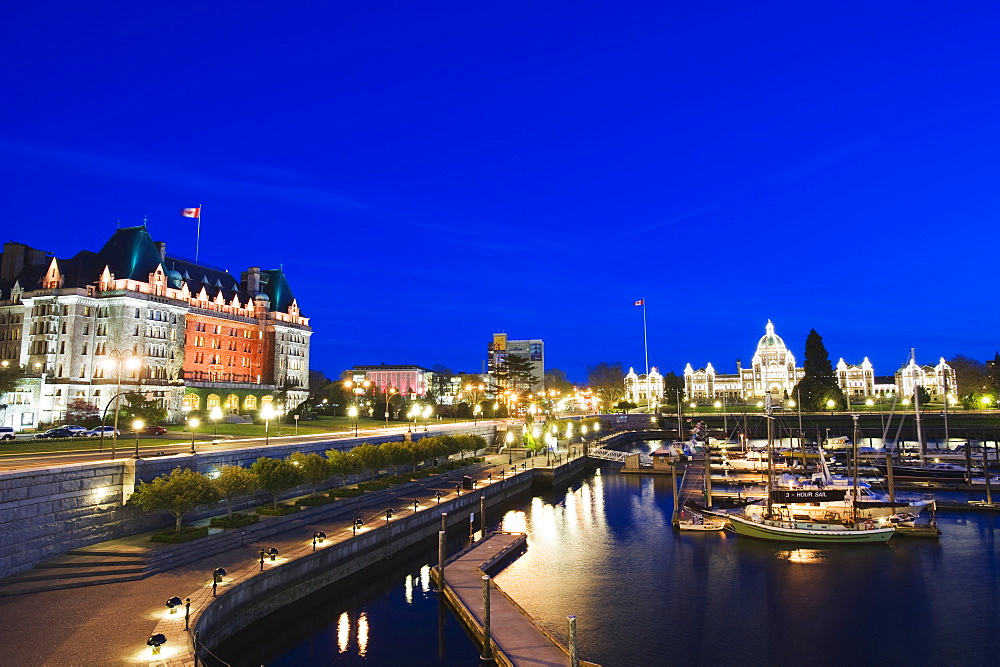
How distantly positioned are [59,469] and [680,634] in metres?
31.0

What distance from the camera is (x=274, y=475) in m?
42.7

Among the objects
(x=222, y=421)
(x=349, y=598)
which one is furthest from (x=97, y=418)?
(x=349, y=598)

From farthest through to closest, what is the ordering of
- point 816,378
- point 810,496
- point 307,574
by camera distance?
point 816,378 < point 810,496 < point 307,574

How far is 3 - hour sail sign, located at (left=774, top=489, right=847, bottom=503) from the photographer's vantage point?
4941 cm

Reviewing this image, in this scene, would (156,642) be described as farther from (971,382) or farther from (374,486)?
(971,382)

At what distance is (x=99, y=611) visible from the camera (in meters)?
24.8

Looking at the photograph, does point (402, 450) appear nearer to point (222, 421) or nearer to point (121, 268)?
point (222, 421)

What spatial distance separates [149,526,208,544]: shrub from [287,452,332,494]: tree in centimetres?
1087

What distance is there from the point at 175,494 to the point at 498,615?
1832 centimetres

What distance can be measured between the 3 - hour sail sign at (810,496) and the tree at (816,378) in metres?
109

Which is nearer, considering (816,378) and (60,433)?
(60,433)

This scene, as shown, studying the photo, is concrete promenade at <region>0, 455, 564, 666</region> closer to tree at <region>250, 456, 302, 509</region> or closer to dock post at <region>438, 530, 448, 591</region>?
dock post at <region>438, 530, 448, 591</region>

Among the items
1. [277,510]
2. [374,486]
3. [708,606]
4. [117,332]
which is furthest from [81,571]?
[117,332]

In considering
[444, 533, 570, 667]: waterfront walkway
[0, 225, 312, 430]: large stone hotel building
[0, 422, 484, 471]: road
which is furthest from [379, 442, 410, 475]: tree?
[0, 225, 312, 430]: large stone hotel building
